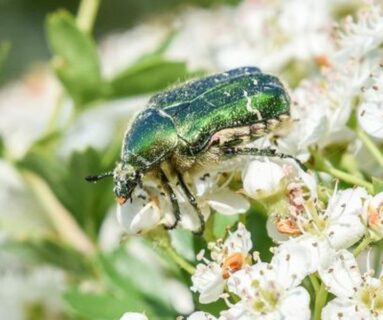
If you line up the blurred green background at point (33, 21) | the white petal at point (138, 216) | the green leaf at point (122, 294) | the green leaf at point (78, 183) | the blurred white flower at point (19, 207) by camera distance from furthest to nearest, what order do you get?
the blurred green background at point (33, 21), the blurred white flower at point (19, 207), the green leaf at point (78, 183), the green leaf at point (122, 294), the white petal at point (138, 216)

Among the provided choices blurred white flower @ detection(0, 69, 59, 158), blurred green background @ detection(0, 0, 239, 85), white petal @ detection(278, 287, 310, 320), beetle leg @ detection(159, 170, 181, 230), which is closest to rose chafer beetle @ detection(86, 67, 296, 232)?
beetle leg @ detection(159, 170, 181, 230)

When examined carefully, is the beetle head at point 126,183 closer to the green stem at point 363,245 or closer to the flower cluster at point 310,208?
the flower cluster at point 310,208

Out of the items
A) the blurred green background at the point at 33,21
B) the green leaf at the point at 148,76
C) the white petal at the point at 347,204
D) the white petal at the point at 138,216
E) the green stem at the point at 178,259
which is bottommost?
the white petal at the point at 347,204

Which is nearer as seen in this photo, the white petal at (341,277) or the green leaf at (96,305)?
the white petal at (341,277)

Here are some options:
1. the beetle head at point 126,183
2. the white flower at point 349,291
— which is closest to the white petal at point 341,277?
the white flower at point 349,291

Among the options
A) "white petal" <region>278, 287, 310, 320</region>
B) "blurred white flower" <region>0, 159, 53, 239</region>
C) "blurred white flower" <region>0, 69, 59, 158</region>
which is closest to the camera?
"white petal" <region>278, 287, 310, 320</region>

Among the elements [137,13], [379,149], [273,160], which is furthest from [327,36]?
[137,13]

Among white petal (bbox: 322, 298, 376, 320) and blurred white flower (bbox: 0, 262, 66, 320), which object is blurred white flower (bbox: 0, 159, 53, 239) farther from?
white petal (bbox: 322, 298, 376, 320)
